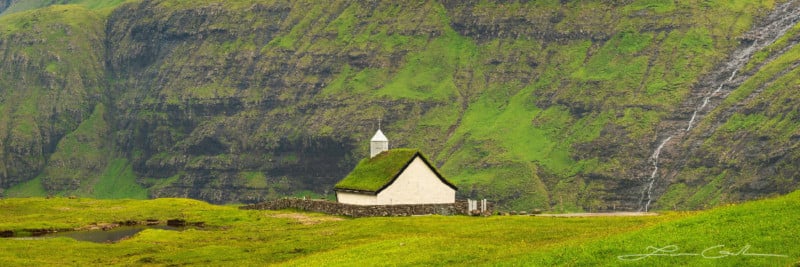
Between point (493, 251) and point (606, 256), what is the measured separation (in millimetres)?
10849

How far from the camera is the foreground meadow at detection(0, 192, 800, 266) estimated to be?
52281 mm

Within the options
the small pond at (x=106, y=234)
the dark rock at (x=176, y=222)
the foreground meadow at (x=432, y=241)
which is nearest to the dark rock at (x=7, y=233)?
the small pond at (x=106, y=234)

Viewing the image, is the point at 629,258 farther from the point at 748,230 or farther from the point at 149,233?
the point at 149,233

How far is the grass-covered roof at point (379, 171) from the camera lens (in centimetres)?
10962

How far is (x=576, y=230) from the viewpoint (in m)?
74.9

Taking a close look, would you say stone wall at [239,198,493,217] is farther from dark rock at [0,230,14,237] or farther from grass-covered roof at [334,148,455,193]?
dark rock at [0,230,14,237]

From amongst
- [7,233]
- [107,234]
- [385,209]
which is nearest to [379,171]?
[385,209]

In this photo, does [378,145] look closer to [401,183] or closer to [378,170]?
[378,170]

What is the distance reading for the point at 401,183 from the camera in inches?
4316

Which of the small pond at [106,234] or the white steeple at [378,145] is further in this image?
the white steeple at [378,145]

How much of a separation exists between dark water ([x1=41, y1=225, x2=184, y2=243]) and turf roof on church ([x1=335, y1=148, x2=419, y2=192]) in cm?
1856

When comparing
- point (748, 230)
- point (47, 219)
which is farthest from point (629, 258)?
point (47, 219)

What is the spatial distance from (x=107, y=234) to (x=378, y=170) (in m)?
26.7

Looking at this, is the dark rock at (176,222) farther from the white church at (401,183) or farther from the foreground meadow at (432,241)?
the white church at (401,183)
